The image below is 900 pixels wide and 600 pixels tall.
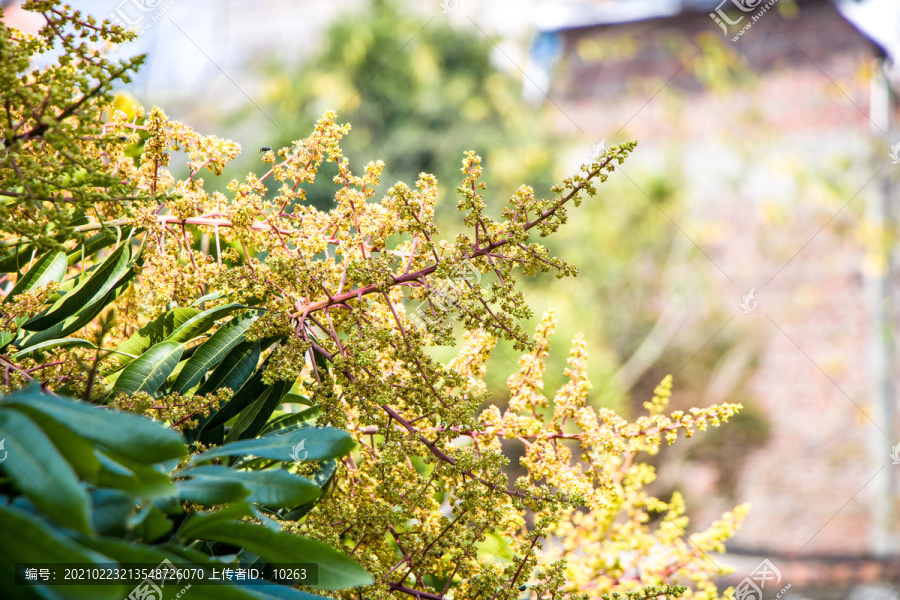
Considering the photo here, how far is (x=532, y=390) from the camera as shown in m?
1.13

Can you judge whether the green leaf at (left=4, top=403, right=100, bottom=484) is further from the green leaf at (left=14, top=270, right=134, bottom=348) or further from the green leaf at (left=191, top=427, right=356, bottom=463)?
the green leaf at (left=14, top=270, right=134, bottom=348)

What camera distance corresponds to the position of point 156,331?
1037mm

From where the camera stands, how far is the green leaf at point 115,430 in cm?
56

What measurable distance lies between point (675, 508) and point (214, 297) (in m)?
0.95

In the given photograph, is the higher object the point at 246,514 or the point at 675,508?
the point at 675,508

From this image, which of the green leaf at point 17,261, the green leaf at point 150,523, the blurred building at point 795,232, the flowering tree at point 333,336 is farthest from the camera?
the blurred building at point 795,232

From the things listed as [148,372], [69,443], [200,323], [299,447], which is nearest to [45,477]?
[69,443]

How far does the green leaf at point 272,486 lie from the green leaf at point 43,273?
55cm

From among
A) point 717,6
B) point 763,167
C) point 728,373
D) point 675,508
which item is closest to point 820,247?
point 763,167

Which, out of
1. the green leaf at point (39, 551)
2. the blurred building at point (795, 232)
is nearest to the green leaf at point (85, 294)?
the green leaf at point (39, 551)

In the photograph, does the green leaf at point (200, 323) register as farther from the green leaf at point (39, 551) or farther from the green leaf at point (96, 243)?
the green leaf at point (39, 551)

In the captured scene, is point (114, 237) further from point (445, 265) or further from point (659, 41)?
point (659, 41)

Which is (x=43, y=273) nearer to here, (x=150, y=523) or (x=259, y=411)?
(x=259, y=411)

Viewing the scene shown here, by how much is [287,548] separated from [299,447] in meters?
0.11
